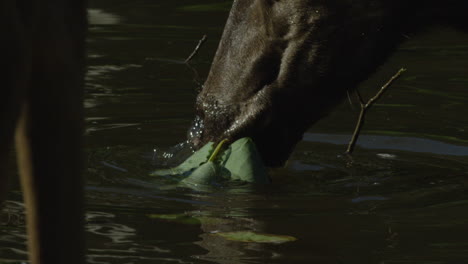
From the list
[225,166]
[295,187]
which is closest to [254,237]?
[225,166]

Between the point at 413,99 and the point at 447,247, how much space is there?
135 inches

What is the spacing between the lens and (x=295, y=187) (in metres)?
5.12

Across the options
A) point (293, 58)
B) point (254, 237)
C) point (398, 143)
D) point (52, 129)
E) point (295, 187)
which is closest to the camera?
point (52, 129)

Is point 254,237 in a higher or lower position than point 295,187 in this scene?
higher

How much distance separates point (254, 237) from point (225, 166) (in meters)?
0.85

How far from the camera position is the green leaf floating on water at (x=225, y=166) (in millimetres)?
4906

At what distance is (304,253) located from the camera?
4.00 m

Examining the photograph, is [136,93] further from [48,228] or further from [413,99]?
[48,228]

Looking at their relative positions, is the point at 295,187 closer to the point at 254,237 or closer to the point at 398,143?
the point at 254,237

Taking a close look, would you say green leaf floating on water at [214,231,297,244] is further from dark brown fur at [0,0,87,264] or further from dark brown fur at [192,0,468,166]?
dark brown fur at [0,0,87,264]

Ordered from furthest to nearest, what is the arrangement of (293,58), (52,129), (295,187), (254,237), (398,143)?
(398,143) → (295,187) → (293,58) → (254,237) → (52,129)

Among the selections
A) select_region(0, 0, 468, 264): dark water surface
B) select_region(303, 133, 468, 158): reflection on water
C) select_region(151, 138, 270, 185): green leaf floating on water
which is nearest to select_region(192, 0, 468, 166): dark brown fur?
select_region(151, 138, 270, 185): green leaf floating on water

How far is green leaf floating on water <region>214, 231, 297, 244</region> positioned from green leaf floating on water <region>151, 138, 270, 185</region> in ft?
2.30

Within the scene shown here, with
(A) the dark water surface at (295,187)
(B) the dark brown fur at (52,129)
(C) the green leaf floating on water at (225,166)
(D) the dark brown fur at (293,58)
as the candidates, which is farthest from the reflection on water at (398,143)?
(B) the dark brown fur at (52,129)
